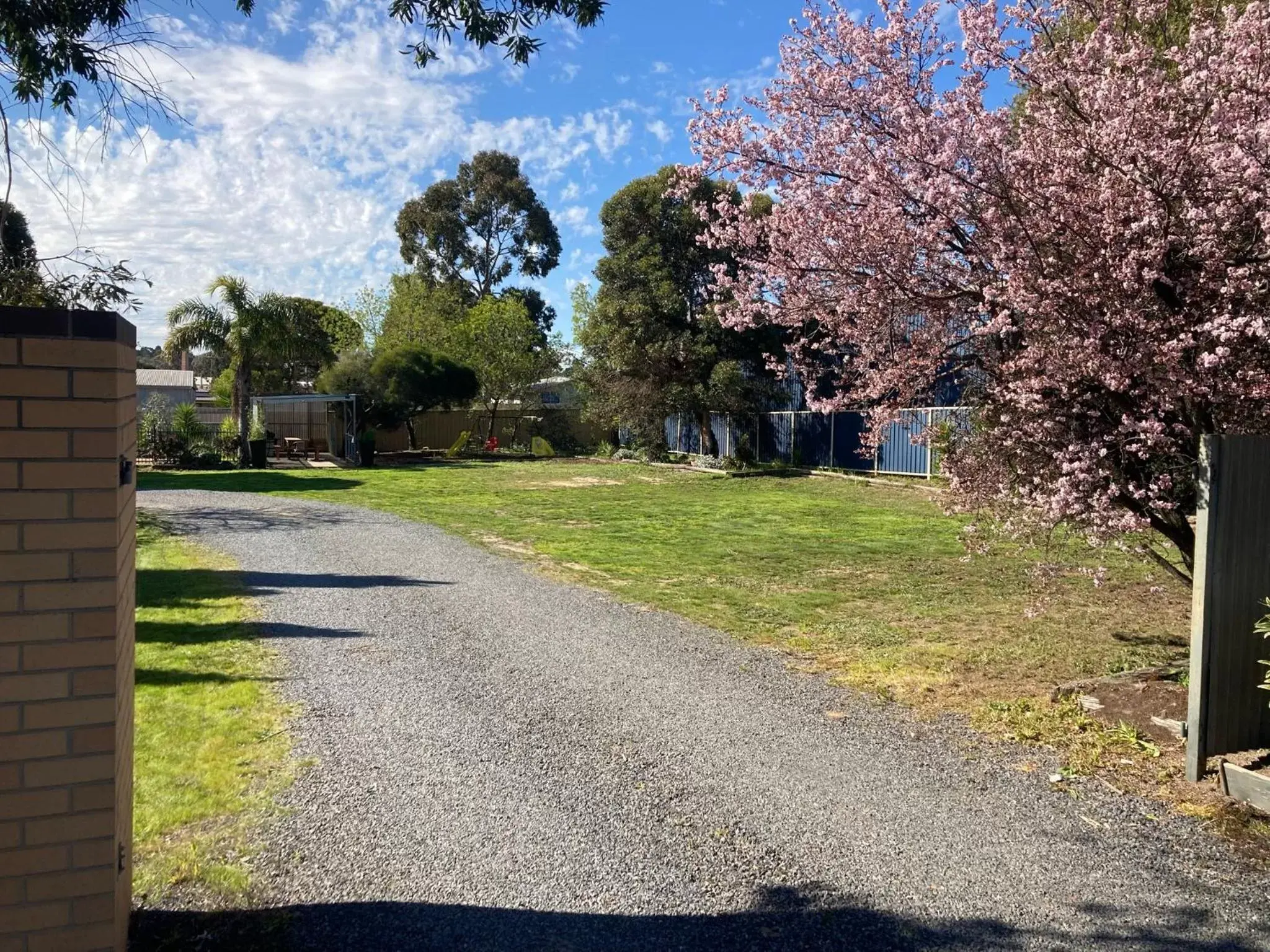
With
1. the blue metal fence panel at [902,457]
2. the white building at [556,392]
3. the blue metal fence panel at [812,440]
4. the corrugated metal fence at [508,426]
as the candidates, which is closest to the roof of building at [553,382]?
the white building at [556,392]

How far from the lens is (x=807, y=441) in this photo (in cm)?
2814

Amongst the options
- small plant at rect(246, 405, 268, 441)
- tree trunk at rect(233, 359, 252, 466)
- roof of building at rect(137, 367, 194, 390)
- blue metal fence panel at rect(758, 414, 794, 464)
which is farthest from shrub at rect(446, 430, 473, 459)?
roof of building at rect(137, 367, 194, 390)

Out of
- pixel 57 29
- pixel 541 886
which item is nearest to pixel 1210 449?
pixel 541 886

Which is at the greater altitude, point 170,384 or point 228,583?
point 170,384

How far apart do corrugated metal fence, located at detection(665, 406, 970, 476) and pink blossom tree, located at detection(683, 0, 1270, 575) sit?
43.2 feet

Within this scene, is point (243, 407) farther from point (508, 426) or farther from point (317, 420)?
point (508, 426)

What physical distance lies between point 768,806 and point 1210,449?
2683 millimetres

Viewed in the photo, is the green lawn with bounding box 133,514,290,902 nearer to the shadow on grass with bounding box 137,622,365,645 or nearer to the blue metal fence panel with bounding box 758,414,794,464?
the shadow on grass with bounding box 137,622,365,645

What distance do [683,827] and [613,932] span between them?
89 cm

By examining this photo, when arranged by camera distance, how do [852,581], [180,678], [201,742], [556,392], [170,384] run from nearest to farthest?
[201,742]
[180,678]
[852,581]
[556,392]
[170,384]

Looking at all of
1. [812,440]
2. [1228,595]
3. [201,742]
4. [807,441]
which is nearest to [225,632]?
[201,742]

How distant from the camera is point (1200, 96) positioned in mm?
5555

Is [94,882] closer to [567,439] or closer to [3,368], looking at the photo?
[3,368]

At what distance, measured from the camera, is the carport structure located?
32031mm
